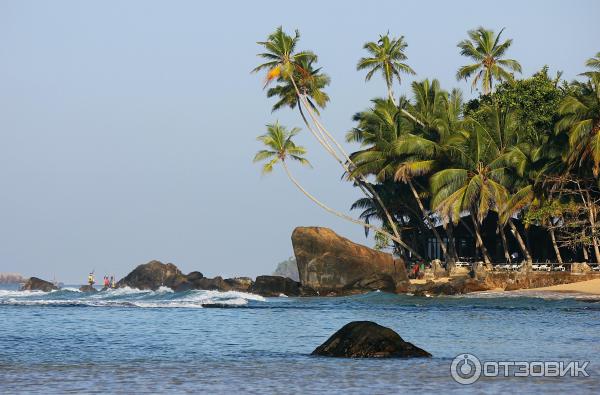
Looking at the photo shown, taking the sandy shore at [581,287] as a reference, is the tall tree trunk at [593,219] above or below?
above

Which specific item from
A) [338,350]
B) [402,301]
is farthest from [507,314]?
[338,350]

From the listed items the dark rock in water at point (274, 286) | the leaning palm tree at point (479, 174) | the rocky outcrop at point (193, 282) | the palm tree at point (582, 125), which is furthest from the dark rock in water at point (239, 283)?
the palm tree at point (582, 125)

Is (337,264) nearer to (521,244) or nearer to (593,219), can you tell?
(521,244)

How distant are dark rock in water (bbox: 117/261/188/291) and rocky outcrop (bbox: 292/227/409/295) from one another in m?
20.2

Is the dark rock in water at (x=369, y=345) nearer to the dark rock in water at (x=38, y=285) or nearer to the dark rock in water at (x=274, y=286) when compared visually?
the dark rock in water at (x=274, y=286)

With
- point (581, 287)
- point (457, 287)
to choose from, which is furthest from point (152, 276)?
point (581, 287)

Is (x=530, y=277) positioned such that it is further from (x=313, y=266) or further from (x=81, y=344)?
(x=81, y=344)

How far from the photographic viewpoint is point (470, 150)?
5888 centimetres

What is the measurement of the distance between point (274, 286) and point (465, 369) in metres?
49.0

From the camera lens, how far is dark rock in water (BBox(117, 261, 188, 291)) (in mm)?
82875

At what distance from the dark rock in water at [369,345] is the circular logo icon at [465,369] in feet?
3.10

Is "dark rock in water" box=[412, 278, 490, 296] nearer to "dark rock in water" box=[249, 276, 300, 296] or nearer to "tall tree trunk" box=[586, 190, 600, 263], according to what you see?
"tall tree trunk" box=[586, 190, 600, 263]

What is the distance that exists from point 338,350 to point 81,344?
8.42 m

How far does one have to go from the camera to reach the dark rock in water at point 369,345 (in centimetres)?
2059
